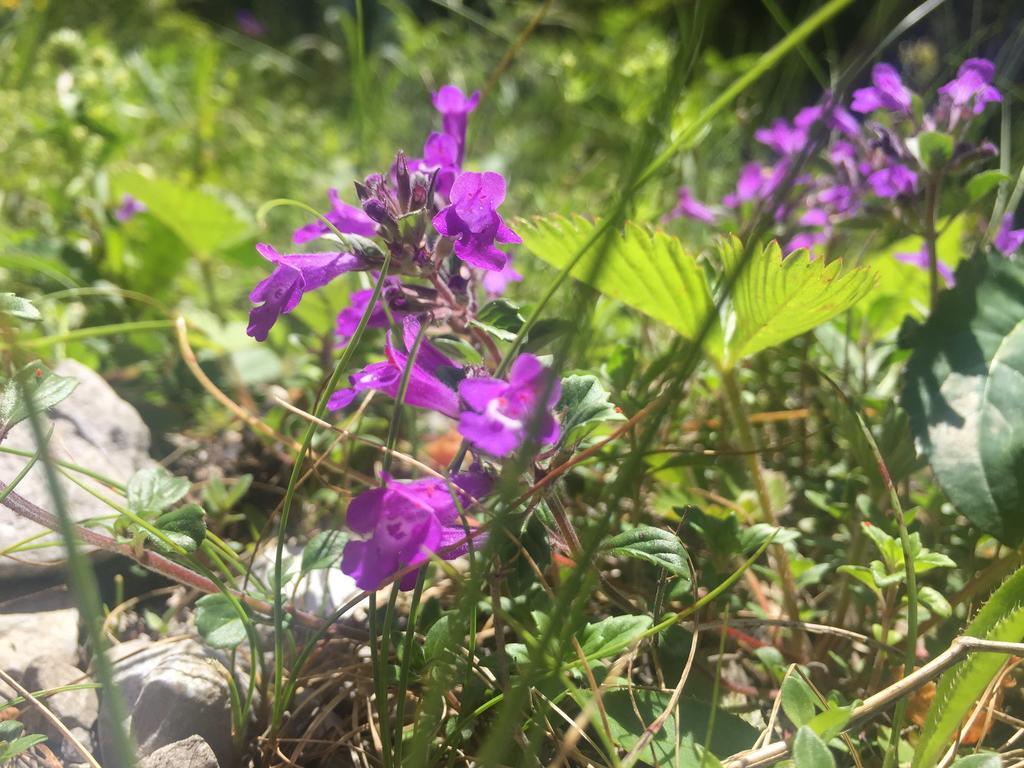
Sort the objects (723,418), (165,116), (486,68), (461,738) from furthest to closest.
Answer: (486,68)
(165,116)
(723,418)
(461,738)

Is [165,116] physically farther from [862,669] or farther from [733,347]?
[862,669]

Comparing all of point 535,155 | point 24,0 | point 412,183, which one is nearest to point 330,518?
point 412,183

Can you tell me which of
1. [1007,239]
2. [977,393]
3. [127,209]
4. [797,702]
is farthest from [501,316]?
[127,209]

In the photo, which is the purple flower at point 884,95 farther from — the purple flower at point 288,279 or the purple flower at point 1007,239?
the purple flower at point 288,279

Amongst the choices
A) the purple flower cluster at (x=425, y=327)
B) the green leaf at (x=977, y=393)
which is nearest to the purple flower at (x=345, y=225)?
the purple flower cluster at (x=425, y=327)

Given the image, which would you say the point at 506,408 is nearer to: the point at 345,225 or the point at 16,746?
the point at 345,225

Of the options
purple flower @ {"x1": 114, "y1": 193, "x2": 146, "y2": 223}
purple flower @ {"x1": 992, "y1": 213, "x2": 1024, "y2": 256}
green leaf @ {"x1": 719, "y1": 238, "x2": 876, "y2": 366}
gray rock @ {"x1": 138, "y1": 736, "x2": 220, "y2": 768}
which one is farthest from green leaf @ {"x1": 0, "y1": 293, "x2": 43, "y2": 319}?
purple flower @ {"x1": 992, "y1": 213, "x2": 1024, "y2": 256}
